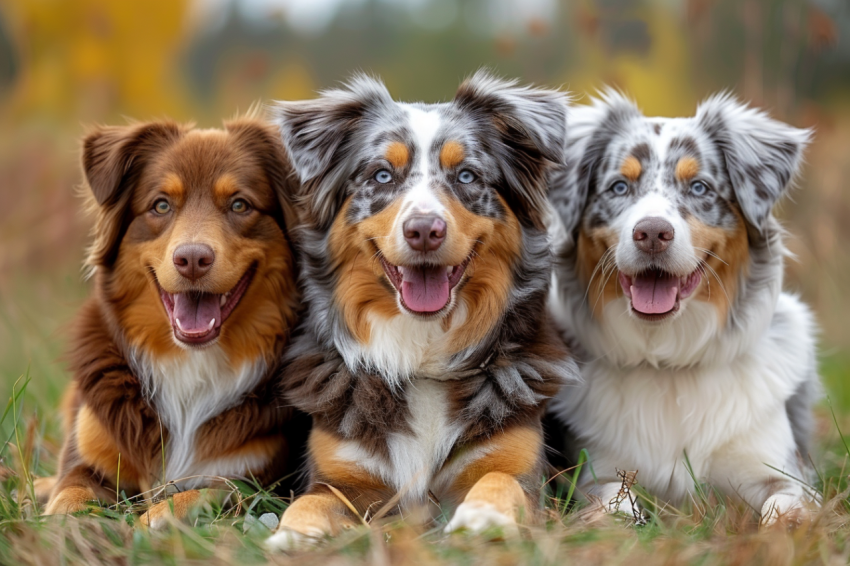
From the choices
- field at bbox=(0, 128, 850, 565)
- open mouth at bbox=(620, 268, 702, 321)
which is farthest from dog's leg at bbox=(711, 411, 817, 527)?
open mouth at bbox=(620, 268, 702, 321)

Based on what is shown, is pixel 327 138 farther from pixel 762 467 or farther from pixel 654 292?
pixel 762 467

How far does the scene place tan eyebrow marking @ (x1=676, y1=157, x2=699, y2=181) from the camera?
3.88 metres

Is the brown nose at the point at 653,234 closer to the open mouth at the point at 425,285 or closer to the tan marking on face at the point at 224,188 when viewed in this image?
the open mouth at the point at 425,285

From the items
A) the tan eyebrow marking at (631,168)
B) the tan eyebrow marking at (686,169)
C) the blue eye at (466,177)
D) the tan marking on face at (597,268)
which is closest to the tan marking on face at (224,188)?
the blue eye at (466,177)

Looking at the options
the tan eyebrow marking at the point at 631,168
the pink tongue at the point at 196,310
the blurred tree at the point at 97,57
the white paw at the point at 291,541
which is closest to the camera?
the white paw at the point at 291,541

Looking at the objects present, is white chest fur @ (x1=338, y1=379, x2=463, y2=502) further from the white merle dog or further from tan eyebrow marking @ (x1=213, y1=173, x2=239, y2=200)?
tan eyebrow marking @ (x1=213, y1=173, x2=239, y2=200)

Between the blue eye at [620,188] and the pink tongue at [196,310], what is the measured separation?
1974 millimetres

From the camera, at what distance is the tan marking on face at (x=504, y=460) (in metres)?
3.44

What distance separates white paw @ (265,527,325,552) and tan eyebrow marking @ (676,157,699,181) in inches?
91.3

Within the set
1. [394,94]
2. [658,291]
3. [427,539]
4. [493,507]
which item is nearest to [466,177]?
[658,291]

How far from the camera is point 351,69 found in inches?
219

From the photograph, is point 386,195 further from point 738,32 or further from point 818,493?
point 738,32

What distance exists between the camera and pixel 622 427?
3.98m

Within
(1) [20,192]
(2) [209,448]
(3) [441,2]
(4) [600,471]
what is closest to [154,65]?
(1) [20,192]
